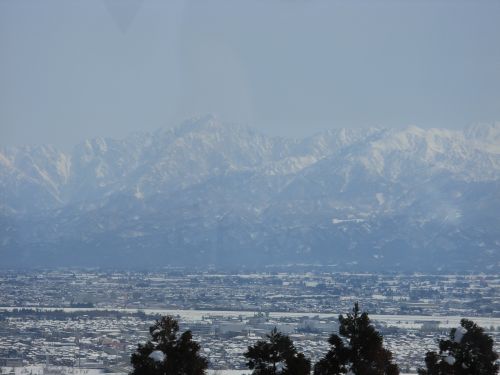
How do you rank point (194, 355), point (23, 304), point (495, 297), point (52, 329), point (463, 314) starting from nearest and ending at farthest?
point (194, 355) → point (52, 329) → point (463, 314) → point (23, 304) → point (495, 297)

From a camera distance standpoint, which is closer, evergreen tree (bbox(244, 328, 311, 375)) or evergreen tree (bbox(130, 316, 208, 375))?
evergreen tree (bbox(130, 316, 208, 375))

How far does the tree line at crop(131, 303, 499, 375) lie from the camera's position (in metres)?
26.6

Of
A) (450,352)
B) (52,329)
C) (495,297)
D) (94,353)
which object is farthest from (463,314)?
(450,352)

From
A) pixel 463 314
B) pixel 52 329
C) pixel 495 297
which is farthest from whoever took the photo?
pixel 495 297

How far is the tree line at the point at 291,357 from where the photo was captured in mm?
26562

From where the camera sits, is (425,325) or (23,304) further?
(23,304)

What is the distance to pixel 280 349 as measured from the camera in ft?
88.8

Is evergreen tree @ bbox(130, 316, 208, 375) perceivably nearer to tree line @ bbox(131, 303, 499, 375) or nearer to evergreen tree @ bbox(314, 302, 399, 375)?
tree line @ bbox(131, 303, 499, 375)

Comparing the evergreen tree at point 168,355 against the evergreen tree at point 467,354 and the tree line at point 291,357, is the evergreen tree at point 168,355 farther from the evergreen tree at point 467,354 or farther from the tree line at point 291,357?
the evergreen tree at point 467,354

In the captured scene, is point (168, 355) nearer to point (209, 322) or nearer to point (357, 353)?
point (357, 353)

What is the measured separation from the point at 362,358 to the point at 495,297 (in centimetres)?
16658

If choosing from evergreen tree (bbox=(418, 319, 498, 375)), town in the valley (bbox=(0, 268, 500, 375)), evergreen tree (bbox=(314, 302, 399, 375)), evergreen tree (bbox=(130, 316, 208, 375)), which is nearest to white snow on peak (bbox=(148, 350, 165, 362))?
evergreen tree (bbox=(130, 316, 208, 375))

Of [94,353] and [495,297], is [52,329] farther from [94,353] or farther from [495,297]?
[495,297]

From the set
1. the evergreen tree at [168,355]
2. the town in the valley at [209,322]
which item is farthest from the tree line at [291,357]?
the town in the valley at [209,322]
